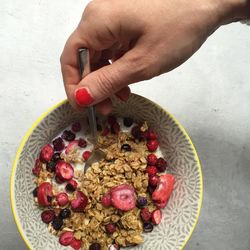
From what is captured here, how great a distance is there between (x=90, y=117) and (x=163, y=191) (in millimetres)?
214

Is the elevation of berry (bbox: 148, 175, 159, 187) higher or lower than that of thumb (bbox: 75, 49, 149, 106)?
lower

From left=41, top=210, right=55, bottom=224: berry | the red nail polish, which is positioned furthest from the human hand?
left=41, top=210, right=55, bottom=224: berry

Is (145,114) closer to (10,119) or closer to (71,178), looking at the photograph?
(71,178)

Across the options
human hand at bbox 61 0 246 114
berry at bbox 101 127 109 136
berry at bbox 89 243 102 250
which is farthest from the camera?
berry at bbox 101 127 109 136

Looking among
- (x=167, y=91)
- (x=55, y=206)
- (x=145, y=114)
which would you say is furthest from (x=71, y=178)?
(x=167, y=91)

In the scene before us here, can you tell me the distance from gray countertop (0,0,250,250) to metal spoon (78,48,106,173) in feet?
0.60

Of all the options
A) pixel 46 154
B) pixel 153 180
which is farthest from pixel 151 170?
pixel 46 154

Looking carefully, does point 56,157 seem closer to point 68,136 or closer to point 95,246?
point 68,136

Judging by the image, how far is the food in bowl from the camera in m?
0.69

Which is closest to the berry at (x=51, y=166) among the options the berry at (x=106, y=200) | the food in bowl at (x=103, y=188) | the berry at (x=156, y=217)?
the food in bowl at (x=103, y=188)

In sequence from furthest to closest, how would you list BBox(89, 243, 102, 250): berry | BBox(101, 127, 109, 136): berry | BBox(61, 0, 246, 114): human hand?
BBox(101, 127, 109, 136): berry
BBox(89, 243, 102, 250): berry
BBox(61, 0, 246, 114): human hand

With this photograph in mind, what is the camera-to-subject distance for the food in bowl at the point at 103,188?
2.28 feet

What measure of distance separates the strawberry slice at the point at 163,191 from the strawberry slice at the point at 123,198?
0.05 meters

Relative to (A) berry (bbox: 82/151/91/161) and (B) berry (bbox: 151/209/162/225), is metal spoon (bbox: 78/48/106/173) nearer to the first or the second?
(A) berry (bbox: 82/151/91/161)
